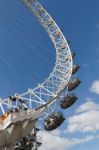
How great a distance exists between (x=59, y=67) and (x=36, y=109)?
96.5 ft

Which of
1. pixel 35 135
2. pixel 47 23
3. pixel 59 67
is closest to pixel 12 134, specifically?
pixel 35 135

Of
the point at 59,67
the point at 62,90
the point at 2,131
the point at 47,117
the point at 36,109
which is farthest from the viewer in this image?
the point at 59,67

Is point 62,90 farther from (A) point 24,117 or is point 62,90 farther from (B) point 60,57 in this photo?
(A) point 24,117

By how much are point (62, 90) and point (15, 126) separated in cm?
2705

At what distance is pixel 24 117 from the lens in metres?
67.9

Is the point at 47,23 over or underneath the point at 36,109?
over

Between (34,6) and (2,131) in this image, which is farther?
(34,6)

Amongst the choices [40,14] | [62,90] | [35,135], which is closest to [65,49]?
[40,14]

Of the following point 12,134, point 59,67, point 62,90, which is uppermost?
point 59,67

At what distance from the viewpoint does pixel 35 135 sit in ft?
306

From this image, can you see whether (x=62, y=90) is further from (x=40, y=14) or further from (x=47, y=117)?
(x=40, y=14)

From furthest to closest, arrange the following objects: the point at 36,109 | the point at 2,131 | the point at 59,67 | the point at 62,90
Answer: the point at 59,67, the point at 62,90, the point at 36,109, the point at 2,131

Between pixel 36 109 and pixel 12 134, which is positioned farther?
pixel 36 109

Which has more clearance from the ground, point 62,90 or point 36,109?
point 62,90
